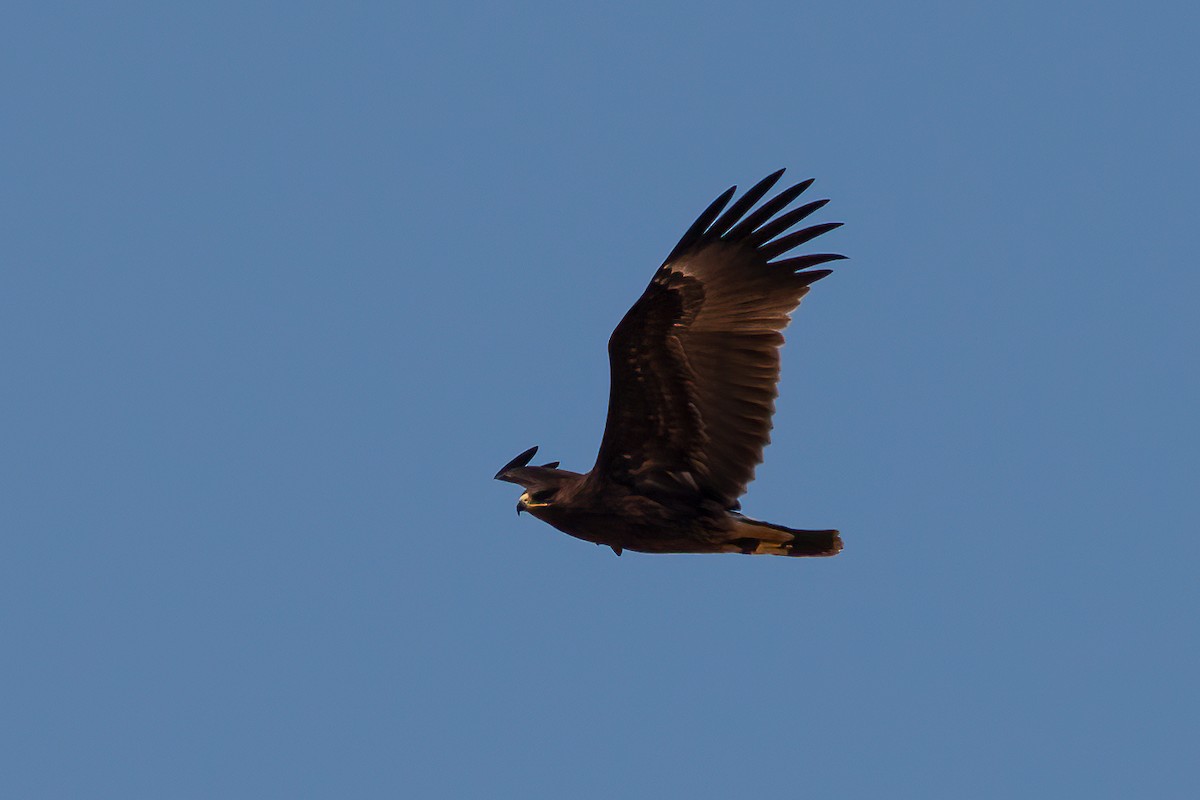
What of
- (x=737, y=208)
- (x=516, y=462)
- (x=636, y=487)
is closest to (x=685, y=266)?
(x=737, y=208)

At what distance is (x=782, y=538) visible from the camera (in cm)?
1435

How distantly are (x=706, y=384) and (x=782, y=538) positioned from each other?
1240 millimetres

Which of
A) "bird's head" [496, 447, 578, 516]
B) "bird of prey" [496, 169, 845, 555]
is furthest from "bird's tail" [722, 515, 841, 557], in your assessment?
"bird's head" [496, 447, 578, 516]

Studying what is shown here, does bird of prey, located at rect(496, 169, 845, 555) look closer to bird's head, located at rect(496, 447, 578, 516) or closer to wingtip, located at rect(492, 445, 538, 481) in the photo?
bird's head, located at rect(496, 447, 578, 516)

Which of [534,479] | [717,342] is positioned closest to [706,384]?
[717,342]

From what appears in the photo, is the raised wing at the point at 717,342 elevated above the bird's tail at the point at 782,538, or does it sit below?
above

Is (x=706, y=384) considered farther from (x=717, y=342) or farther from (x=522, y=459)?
(x=522, y=459)

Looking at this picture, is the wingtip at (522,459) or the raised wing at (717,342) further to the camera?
the wingtip at (522,459)

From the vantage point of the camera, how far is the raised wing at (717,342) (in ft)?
46.5

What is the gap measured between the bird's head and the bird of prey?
1.48ft

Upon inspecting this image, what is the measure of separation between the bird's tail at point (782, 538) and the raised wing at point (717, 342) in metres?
0.26

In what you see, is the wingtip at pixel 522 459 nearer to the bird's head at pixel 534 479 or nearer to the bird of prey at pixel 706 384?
the bird's head at pixel 534 479

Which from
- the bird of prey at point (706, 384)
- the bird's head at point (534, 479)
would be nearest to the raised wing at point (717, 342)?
the bird of prey at point (706, 384)

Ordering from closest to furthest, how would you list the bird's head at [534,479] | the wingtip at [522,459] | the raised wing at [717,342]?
the raised wing at [717,342]
the bird's head at [534,479]
the wingtip at [522,459]
